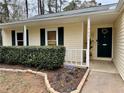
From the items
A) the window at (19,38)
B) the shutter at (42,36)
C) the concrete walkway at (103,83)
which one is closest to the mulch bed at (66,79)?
the concrete walkway at (103,83)

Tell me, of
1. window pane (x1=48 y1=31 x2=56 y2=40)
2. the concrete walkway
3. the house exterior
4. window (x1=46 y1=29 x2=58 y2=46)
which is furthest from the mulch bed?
window pane (x1=48 y1=31 x2=56 y2=40)

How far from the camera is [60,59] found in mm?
6273

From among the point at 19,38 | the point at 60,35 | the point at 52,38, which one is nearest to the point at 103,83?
the point at 60,35

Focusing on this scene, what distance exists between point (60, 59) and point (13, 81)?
223cm

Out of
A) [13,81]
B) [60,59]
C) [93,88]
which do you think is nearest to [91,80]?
[93,88]

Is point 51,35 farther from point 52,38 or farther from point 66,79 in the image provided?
point 66,79

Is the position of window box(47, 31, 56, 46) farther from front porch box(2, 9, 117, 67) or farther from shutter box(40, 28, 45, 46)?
shutter box(40, 28, 45, 46)

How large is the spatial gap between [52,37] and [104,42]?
3.53m

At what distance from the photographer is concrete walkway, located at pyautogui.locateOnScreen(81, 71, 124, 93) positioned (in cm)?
436

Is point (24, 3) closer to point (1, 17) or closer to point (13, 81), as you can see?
point (1, 17)

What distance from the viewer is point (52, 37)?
9.38 metres

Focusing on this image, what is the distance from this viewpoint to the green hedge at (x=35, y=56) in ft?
20.5

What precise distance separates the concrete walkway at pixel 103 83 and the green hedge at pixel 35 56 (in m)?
1.69

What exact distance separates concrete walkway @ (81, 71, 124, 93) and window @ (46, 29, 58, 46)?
3966 millimetres
